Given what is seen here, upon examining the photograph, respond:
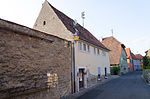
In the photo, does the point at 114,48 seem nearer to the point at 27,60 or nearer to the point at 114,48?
the point at 114,48

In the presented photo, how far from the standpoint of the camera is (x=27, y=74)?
18.8 feet

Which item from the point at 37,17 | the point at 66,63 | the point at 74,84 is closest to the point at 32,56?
the point at 66,63

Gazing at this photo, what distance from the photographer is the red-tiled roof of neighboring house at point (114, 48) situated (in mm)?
27742

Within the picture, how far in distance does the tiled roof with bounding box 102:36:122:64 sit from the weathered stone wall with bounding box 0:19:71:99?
22.0 m

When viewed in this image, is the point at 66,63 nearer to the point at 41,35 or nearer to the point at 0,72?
the point at 41,35

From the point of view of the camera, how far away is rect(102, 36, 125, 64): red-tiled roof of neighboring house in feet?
91.0

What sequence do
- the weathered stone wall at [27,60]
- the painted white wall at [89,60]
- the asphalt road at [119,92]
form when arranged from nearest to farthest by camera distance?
the weathered stone wall at [27,60]
the asphalt road at [119,92]
the painted white wall at [89,60]

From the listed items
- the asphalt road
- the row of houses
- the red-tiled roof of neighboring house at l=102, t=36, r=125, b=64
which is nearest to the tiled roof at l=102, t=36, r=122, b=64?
the red-tiled roof of neighboring house at l=102, t=36, r=125, b=64

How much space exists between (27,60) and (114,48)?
27.1 metres

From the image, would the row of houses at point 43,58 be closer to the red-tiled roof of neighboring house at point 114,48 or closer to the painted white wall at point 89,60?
the painted white wall at point 89,60

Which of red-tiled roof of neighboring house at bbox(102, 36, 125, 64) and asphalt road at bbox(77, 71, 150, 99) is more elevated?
red-tiled roof of neighboring house at bbox(102, 36, 125, 64)

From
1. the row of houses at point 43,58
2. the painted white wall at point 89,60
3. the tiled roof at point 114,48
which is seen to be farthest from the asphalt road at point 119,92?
the tiled roof at point 114,48

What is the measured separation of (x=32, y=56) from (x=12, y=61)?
113 centimetres

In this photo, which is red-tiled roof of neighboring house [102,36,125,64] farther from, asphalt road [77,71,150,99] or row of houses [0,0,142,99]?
row of houses [0,0,142,99]
